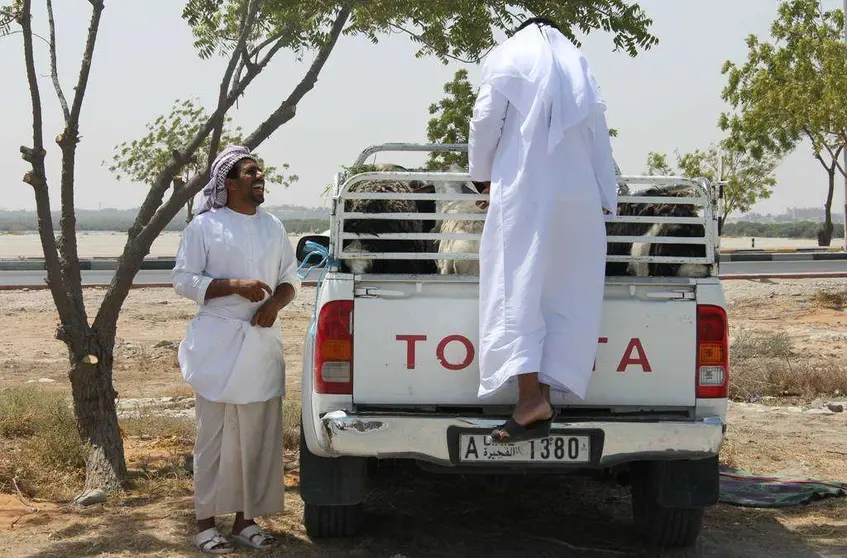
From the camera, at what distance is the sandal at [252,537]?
14.9 ft

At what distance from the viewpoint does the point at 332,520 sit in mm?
4586

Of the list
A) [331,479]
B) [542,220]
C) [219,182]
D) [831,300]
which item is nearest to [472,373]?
[542,220]

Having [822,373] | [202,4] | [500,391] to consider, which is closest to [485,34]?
[202,4]

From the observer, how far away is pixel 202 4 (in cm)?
616

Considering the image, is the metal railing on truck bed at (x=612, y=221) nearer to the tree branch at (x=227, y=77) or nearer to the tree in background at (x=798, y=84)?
the tree branch at (x=227, y=77)

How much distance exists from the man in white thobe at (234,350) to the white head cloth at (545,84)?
125 cm

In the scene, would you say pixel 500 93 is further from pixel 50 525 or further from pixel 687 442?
pixel 50 525

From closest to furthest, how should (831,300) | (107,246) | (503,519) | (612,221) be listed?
1. (612,221)
2. (503,519)
3. (831,300)
4. (107,246)

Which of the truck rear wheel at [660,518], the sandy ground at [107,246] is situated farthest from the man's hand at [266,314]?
the sandy ground at [107,246]

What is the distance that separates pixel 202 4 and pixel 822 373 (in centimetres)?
620

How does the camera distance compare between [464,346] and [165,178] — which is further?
[165,178]

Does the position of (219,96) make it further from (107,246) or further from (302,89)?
(107,246)

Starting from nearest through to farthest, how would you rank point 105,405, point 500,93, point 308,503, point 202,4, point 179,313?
point 500,93 → point 308,503 → point 105,405 → point 202,4 → point 179,313

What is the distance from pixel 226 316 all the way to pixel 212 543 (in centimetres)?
101
